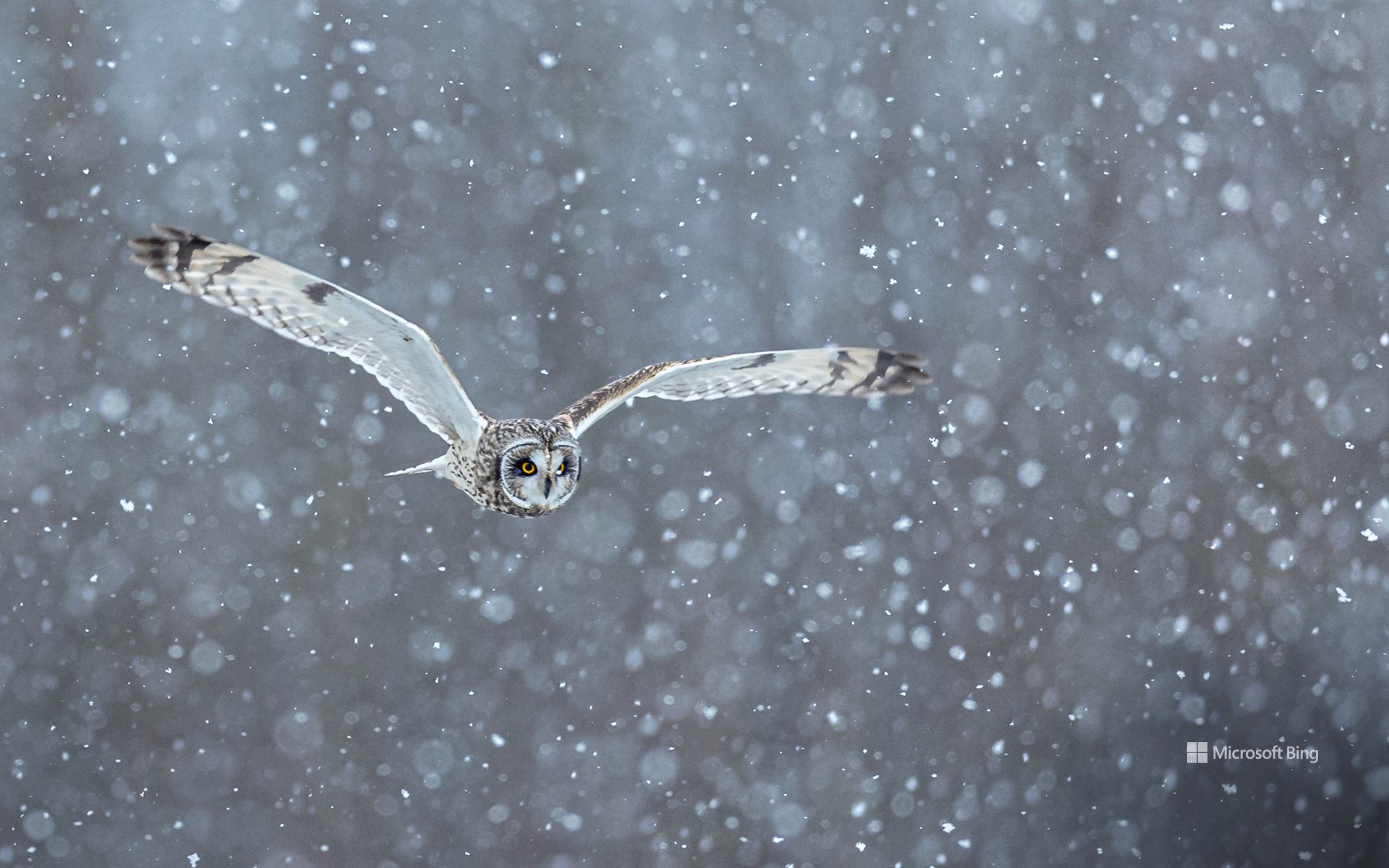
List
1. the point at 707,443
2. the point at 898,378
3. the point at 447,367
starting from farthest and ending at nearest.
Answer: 1. the point at 707,443
2. the point at 898,378
3. the point at 447,367

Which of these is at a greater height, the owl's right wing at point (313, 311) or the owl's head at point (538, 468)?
the owl's right wing at point (313, 311)

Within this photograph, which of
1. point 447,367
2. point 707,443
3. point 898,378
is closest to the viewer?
point 447,367

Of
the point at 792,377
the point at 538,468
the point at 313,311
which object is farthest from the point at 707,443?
the point at 313,311

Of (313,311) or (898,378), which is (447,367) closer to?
(313,311)

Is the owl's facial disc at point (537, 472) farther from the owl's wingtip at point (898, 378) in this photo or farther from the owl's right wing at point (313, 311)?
the owl's wingtip at point (898, 378)

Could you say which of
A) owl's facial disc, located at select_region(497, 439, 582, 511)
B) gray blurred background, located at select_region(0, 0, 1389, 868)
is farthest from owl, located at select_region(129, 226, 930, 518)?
gray blurred background, located at select_region(0, 0, 1389, 868)

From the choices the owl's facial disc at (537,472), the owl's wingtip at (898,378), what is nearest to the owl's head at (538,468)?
the owl's facial disc at (537,472)

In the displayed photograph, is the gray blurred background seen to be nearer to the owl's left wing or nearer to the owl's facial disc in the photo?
the owl's left wing
